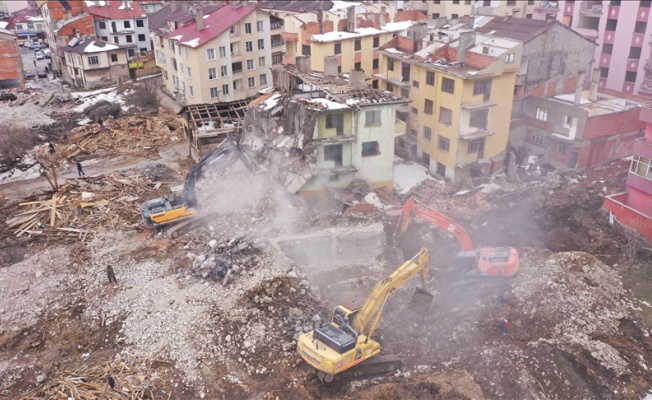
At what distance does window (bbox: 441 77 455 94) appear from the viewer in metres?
36.7

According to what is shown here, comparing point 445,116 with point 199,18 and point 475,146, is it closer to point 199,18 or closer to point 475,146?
point 475,146

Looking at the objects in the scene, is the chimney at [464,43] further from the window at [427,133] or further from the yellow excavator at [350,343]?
the yellow excavator at [350,343]

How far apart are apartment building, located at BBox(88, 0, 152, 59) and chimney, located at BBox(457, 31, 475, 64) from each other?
155 ft

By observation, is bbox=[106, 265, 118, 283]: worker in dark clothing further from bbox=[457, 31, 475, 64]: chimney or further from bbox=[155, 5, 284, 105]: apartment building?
bbox=[155, 5, 284, 105]: apartment building

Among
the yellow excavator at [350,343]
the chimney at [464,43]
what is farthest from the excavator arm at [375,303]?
the chimney at [464,43]

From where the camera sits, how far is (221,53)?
53125 mm

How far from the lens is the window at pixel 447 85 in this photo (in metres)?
36.7

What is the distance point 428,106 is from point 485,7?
32019 mm

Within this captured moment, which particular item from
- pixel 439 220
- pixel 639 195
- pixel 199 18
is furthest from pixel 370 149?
pixel 199 18

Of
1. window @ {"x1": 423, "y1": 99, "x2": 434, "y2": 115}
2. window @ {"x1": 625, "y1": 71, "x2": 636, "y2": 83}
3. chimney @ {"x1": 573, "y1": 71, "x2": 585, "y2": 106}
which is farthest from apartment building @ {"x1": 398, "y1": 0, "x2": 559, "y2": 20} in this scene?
window @ {"x1": 423, "y1": 99, "x2": 434, "y2": 115}

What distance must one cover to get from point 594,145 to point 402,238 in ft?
63.9

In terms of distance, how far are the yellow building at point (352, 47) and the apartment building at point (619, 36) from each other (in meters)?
19.7

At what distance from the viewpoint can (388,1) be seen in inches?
2655

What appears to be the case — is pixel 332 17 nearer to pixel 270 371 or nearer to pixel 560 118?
pixel 560 118
